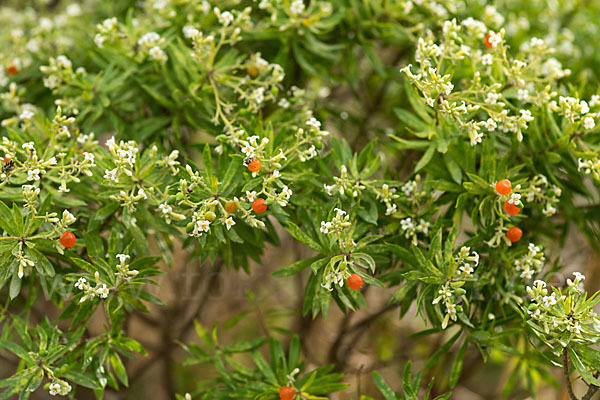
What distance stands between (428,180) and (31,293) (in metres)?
1.15

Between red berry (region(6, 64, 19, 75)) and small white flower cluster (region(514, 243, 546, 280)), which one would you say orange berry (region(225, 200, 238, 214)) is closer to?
small white flower cluster (region(514, 243, 546, 280))

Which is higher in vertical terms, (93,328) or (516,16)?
(516,16)

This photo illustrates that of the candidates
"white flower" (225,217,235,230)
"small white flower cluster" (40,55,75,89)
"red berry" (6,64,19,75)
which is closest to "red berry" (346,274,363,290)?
"white flower" (225,217,235,230)

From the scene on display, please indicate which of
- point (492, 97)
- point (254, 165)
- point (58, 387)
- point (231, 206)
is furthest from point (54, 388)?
point (492, 97)

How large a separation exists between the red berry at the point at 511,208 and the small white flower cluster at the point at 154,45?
1062 millimetres

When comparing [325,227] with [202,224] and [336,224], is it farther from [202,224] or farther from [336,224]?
[202,224]

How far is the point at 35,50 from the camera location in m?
1.86

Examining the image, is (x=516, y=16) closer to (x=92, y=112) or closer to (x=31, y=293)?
(x=92, y=112)

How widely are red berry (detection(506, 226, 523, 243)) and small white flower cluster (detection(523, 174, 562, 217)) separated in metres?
0.09

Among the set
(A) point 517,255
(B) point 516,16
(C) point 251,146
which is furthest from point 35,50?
(B) point 516,16

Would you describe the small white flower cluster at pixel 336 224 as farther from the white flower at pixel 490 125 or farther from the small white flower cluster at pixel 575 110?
the small white flower cluster at pixel 575 110

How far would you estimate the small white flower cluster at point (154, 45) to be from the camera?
1596mm

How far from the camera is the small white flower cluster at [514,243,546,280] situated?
1.41 metres

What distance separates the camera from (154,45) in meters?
1.62
